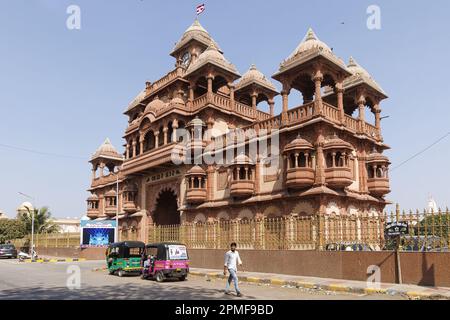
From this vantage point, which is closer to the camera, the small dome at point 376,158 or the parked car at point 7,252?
the small dome at point 376,158

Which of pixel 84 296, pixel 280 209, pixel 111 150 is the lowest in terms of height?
pixel 84 296

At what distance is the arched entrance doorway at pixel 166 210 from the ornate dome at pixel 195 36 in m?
12.9

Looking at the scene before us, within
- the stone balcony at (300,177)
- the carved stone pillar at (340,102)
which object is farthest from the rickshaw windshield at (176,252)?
the carved stone pillar at (340,102)

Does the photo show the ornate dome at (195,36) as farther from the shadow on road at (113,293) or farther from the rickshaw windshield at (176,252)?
the shadow on road at (113,293)

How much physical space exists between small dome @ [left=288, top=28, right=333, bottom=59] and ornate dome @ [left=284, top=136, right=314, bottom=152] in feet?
17.7

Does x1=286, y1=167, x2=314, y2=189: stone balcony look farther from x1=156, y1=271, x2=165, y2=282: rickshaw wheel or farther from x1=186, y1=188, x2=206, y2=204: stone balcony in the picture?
x1=156, y1=271, x2=165, y2=282: rickshaw wheel

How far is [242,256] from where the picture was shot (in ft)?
62.7

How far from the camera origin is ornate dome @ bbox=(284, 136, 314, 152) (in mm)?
20594

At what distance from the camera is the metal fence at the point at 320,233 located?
12.8 meters

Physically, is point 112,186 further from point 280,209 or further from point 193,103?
point 280,209

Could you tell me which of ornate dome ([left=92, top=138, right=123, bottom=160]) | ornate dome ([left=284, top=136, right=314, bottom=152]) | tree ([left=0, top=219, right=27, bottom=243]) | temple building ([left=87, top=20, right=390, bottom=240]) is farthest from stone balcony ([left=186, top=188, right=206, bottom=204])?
tree ([left=0, top=219, right=27, bottom=243])

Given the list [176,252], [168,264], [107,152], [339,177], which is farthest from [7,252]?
[339,177]
